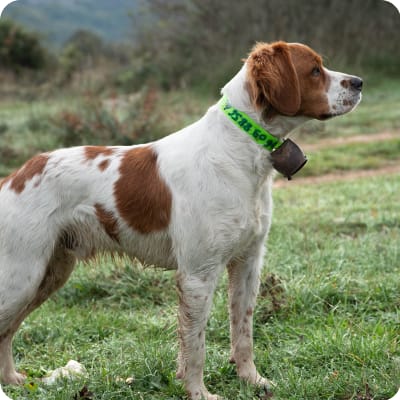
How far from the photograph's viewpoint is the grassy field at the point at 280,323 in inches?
129

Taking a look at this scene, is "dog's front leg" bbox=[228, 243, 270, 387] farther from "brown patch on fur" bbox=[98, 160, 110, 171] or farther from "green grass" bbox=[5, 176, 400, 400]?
"brown patch on fur" bbox=[98, 160, 110, 171]

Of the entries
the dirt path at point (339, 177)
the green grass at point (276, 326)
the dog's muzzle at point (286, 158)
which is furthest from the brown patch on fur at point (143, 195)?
the dirt path at point (339, 177)

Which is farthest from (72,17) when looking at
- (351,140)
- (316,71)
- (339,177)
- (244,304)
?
(244,304)

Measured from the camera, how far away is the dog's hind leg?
11.8 ft

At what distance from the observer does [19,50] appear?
65.5 ft

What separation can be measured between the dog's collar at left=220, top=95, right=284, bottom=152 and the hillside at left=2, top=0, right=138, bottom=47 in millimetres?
16341

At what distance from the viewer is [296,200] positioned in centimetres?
738

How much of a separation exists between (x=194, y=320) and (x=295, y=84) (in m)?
1.31

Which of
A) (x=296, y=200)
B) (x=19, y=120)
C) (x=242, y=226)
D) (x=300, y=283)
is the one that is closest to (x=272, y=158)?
(x=242, y=226)

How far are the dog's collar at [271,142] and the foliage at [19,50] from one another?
1747 centimetres

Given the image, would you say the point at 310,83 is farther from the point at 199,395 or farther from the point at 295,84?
the point at 199,395

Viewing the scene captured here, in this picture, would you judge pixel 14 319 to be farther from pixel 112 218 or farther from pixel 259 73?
pixel 259 73

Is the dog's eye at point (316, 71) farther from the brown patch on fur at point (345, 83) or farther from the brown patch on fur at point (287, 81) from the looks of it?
the brown patch on fur at point (345, 83)

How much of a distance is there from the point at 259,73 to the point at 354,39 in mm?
15453
